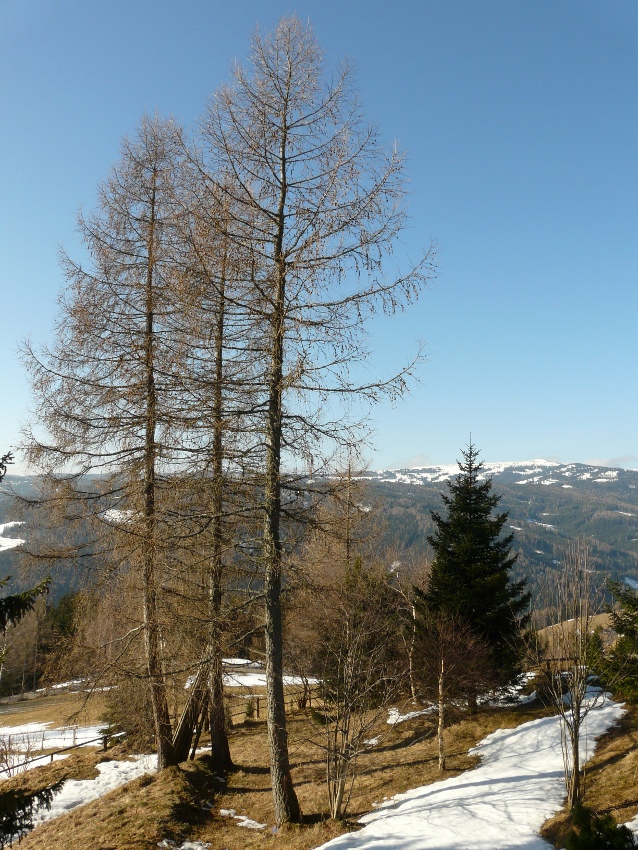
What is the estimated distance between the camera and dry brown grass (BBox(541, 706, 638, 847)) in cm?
774

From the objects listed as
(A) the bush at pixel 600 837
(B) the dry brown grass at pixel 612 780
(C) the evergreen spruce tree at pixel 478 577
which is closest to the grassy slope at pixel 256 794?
(B) the dry brown grass at pixel 612 780

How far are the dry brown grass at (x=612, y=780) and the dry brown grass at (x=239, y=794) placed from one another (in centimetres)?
300

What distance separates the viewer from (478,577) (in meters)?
15.9

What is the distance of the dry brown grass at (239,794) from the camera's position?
8.02m

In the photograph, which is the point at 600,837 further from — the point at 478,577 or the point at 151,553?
the point at 478,577

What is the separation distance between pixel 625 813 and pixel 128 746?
40.9ft

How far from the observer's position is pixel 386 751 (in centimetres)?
1469

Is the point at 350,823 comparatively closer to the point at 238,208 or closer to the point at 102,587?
the point at 102,587

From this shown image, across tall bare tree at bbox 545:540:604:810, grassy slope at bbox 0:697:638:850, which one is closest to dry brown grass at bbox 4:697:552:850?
grassy slope at bbox 0:697:638:850

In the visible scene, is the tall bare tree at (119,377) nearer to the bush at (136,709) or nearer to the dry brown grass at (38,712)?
the bush at (136,709)

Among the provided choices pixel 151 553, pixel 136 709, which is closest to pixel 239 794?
pixel 136 709

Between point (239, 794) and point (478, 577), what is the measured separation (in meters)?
8.98

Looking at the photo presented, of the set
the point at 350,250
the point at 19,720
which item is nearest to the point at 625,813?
the point at 350,250

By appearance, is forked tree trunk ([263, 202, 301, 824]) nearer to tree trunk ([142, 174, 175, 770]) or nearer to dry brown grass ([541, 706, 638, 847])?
tree trunk ([142, 174, 175, 770])
